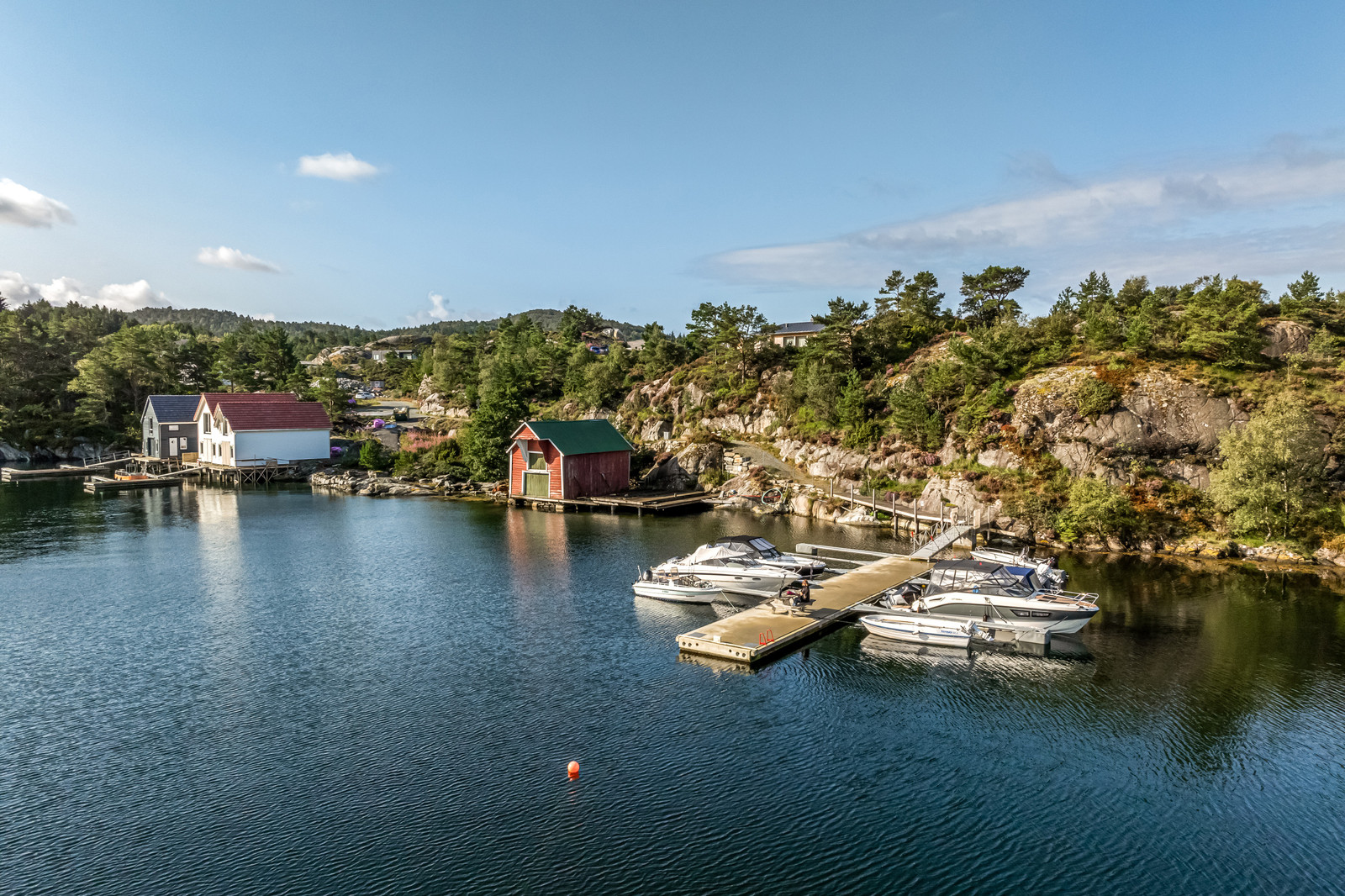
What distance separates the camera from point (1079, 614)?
32.0 metres

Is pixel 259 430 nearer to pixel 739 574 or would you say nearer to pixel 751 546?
pixel 751 546

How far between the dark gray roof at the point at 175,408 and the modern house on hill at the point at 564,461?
Answer: 167 ft

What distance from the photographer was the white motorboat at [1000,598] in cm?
3219

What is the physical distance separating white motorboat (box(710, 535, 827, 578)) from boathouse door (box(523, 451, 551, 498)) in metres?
30.6

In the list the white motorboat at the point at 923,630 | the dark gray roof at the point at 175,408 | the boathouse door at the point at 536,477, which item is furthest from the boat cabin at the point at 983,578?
the dark gray roof at the point at 175,408

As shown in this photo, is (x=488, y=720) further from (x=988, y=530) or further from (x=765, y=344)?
(x=765, y=344)

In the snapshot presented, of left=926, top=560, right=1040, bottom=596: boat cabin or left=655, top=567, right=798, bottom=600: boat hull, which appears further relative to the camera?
left=655, top=567, right=798, bottom=600: boat hull

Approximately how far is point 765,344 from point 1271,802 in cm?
7016

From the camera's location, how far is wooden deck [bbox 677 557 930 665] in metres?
30.5

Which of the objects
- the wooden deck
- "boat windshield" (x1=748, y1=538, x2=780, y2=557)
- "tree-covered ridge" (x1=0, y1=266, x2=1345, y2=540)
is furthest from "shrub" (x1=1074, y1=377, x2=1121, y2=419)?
"boat windshield" (x1=748, y1=538, x2=780, y2=557)

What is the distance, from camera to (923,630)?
1282 inches

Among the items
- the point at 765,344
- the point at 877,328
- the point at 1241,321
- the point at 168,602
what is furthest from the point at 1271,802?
the point at 765,344

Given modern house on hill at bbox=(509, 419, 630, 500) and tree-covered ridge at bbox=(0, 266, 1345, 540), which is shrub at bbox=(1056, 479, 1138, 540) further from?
modern house on hill at bbox=(509, 419, 630, 500)

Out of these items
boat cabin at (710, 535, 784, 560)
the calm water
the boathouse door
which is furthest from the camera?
the boathouse door
